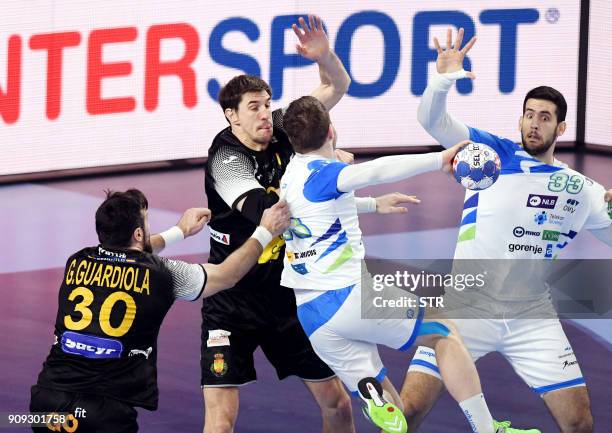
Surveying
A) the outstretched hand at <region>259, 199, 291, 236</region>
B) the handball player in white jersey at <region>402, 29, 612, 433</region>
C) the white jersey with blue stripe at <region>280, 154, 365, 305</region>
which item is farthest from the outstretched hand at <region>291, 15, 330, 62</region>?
the outstretched hand at <region>259, 199, 291, 236</region>

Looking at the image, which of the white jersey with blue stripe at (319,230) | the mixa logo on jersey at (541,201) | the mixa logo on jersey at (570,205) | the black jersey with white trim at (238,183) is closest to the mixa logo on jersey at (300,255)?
the white jersey with blue stripe at (319,230)

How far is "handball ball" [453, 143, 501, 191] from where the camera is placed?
7562 mm

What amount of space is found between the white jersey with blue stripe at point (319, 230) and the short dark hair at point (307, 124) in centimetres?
10

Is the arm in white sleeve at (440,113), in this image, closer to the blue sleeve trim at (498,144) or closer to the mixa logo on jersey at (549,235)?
the blue sleeve trim at (498,144)

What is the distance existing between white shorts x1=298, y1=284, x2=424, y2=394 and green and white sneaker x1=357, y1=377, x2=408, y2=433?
0.10 meters

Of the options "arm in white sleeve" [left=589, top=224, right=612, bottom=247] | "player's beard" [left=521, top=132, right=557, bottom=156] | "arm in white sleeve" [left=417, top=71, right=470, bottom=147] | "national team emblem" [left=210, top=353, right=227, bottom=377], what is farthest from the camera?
"arm in white sleeve" [left=589, top=224, right=612, bottom=247]

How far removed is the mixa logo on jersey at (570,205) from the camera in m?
8.80

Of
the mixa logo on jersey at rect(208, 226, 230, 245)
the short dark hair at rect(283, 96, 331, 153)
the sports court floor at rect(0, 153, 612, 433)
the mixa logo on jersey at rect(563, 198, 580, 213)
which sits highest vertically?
the short dark hair at rect(283, 96, 331, 153)

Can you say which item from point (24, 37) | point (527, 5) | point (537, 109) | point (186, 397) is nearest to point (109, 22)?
point (24, 37)

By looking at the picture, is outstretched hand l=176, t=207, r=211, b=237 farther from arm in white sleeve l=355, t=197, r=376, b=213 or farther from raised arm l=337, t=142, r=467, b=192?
raised arm l=337, t=142, r=467, b=192

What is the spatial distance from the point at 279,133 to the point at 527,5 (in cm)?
879

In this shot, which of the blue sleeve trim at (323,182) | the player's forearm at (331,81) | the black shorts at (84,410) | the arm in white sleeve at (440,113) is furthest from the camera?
the player's forearm at (331,81)

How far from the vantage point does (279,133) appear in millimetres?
9000

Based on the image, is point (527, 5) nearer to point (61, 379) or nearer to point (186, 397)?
point (186, 397)
